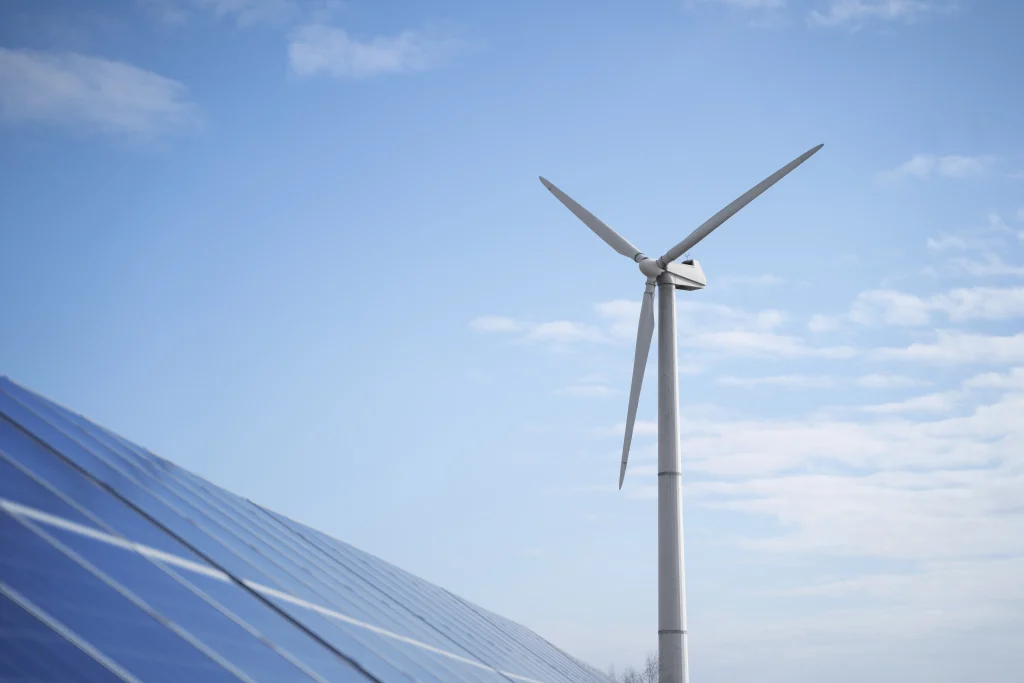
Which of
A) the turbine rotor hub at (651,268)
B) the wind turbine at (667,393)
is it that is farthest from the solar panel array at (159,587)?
the turbine rotor hub at (651,268)

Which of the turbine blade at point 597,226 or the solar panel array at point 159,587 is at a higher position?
the turbine blade at point 597,226

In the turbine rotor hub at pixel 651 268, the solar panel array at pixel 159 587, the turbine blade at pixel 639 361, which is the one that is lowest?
the solar panel array at pixel 159 587

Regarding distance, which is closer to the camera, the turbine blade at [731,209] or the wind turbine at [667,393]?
the wind turbine at [667,393]

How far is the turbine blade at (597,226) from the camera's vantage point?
36.2m

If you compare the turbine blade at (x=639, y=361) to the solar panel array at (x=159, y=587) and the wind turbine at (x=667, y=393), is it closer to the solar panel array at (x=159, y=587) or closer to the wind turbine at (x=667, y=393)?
the wind turbine at (x=667, y=393)

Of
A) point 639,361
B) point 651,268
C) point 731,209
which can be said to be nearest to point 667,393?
point 639,361

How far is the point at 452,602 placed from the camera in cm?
3397

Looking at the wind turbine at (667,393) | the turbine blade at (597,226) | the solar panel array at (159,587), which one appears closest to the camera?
the solar panel array at (159,587)

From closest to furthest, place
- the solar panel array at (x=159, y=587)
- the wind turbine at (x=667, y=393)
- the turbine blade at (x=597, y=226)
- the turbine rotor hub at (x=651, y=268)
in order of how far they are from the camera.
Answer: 1. the solar panel array at (x=159, y=587)
2. the wind turbine at (x=667, y=393)
3. the turbine rotor hub at (x=651, y=268)
4. the turbine blade at (x=597, y=226)

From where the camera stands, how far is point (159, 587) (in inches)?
468

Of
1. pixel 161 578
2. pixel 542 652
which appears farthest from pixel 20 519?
pixel 542 652

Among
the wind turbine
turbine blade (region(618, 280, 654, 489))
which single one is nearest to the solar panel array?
the wind turbine

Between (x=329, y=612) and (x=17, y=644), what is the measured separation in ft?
30.5

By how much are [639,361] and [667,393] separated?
3810 millimetres
